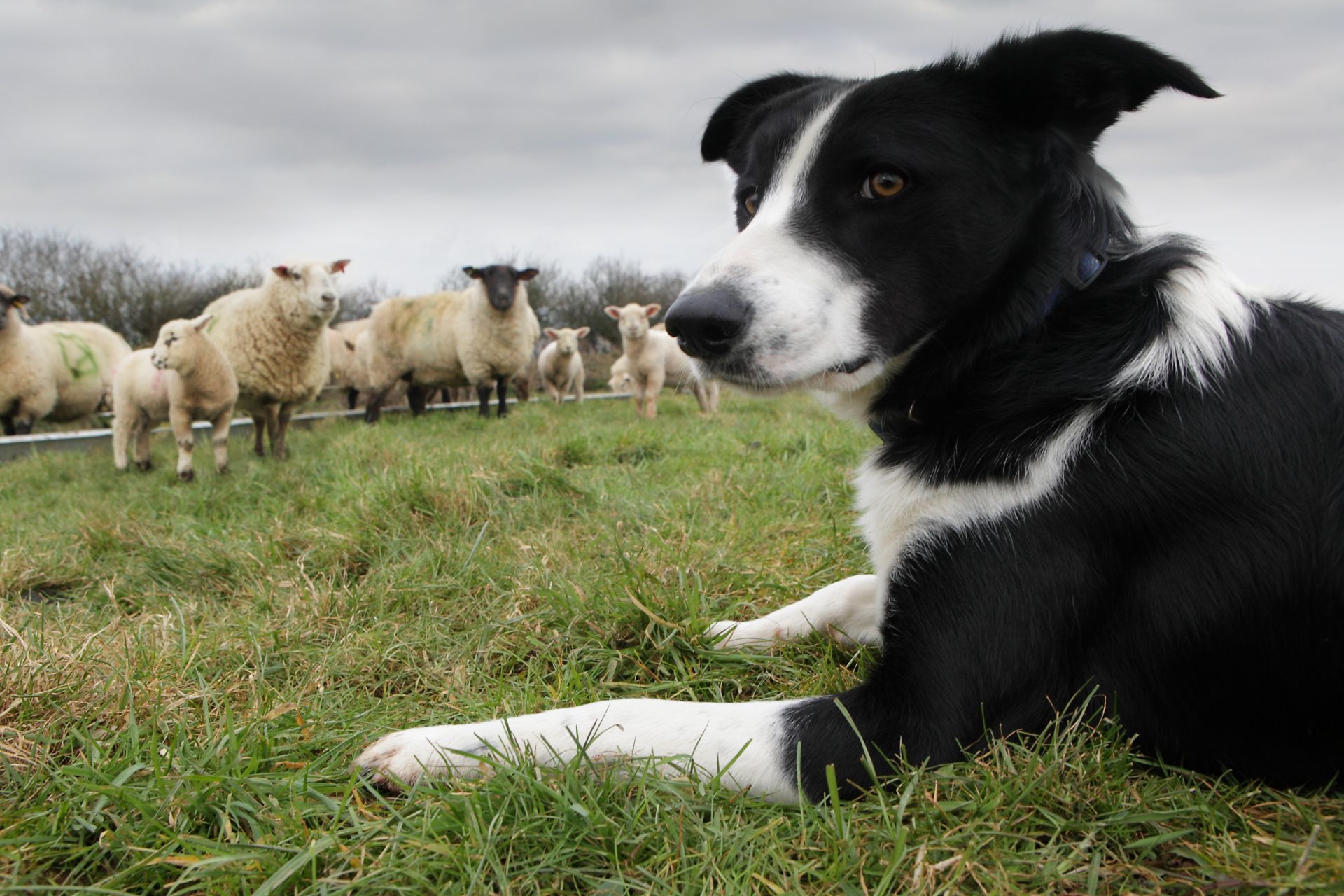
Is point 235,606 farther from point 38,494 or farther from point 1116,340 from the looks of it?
point 38,494

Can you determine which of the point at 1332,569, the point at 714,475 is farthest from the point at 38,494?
the point at 1332,569

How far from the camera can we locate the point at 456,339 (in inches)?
518

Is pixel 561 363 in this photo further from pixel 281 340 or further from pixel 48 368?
pixel 48 368

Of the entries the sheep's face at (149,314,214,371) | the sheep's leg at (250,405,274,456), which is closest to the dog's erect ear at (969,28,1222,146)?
the sheep's face at (149,314,214,371)

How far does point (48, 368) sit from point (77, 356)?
779mm

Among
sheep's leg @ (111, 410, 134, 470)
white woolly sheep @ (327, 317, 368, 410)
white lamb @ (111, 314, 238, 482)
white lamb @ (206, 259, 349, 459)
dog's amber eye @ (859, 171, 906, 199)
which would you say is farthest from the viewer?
white woolly sheep @ (327, 317, 368, 410)

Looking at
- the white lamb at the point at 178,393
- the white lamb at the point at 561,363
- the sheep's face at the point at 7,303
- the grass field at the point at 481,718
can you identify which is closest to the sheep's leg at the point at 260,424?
the white lamb at the point at 178,393

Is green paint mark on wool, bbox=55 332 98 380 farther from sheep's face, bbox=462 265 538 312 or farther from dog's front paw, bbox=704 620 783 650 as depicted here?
dog's front paw, bbox=704 620 783 650

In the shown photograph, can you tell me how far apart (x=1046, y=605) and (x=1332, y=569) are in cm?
49

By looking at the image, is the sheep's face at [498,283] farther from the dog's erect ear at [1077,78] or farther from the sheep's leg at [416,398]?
the dog's erect ear at [1077,78]

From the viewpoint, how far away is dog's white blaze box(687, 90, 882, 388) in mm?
1876

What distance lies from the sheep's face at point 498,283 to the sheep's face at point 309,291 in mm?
3983

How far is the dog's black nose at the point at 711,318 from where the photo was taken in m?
1.86

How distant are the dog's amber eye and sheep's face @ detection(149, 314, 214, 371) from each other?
6.74 m
